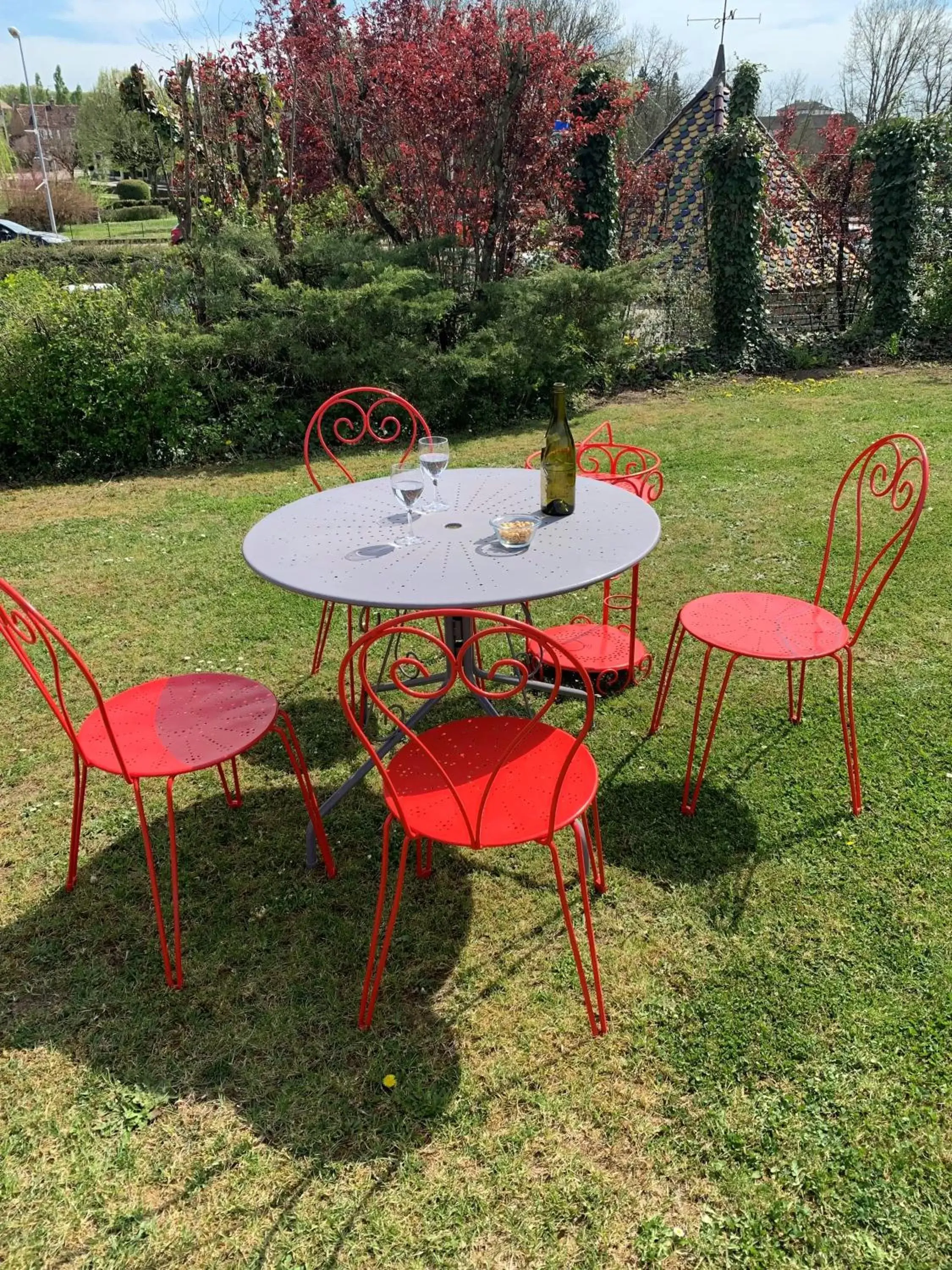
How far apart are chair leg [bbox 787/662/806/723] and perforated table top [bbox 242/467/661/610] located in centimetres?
101

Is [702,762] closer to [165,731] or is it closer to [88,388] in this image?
[165,731]

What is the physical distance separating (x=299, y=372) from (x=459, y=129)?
288cm

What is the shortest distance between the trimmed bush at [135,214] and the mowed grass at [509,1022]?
40.1m

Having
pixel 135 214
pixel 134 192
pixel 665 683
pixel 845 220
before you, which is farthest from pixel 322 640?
pixel 134 192

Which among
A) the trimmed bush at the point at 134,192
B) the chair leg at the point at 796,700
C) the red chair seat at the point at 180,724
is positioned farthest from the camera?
the trimmed bush at the point at 134,192

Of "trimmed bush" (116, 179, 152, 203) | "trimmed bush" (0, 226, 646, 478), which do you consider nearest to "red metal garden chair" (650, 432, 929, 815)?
"trimmed bush" (0, 226, 646, 478)

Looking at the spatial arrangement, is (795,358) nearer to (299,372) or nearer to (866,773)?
(299,372)

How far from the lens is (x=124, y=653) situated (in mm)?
3846

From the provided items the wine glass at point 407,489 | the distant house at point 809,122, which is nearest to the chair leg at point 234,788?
the wine glass at point 407,489

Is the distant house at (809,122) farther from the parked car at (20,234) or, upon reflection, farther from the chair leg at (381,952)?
the chair leg at (381,952)

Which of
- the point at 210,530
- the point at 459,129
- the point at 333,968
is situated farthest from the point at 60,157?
the point at 333,968

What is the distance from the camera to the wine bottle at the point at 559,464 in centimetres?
242

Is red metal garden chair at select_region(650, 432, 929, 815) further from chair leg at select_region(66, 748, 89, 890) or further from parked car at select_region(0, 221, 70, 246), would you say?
parked car at select_region(0, 221, 70, 246)

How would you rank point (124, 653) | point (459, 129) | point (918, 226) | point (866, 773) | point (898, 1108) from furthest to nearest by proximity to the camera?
1. point (918, 226)
2. point (459, 129)
3. point (124, 653)
4. point (866, 773)
5. point (898, 1108)
